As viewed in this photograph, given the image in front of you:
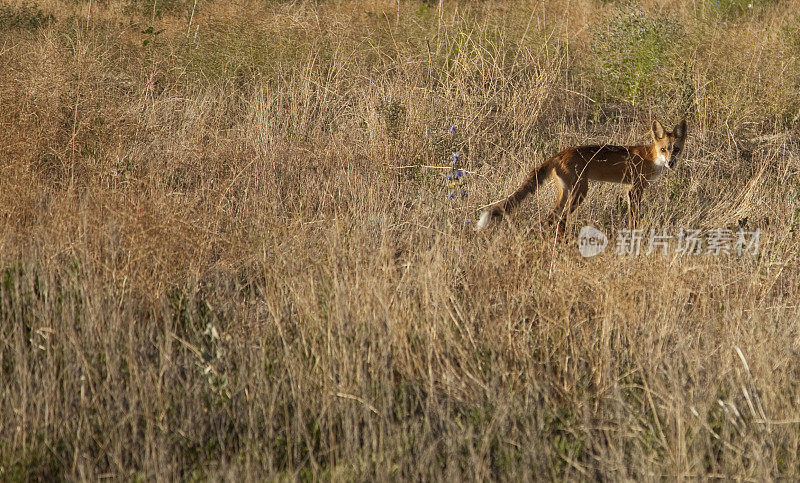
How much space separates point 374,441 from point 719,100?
528 centimetres

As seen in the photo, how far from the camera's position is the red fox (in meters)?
5.34

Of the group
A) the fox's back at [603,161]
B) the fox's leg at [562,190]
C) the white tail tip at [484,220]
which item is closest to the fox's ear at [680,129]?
the fox's back at [603,161]

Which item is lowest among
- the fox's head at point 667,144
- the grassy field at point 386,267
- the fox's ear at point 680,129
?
the grassy field at point 386,267

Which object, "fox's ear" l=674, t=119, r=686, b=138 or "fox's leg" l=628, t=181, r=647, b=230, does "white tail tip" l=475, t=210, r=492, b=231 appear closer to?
"fox's leg" l=628, t=181, r=647, b=230

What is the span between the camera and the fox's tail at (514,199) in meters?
5.02

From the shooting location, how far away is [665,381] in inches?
138

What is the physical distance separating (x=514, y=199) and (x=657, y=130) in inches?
50.6

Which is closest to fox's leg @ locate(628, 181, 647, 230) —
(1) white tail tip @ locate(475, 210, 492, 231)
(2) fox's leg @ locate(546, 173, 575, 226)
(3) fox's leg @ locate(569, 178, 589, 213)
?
(3) fox's leg @ locate(569, 178, 589, 213)

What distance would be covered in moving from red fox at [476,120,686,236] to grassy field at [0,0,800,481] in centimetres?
21

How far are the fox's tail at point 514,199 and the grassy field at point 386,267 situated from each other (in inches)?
3.9

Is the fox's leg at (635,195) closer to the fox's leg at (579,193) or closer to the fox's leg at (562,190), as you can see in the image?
the fox's leg at (579,193)

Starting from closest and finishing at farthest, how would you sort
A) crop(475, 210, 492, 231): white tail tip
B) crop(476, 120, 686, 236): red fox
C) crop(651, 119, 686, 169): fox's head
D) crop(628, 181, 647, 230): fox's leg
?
1. crop(475, 210, 492, 231): white tail tip
2. crop(476, 120, 686, 236): red fox
3. crop(628, 181, 647, 230): fox's leg
4. crop(651, 119, 686, 169): fox's head

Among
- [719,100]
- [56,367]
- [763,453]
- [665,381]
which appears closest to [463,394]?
[665,381]

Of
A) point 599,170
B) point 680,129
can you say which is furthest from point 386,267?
point 680,129
